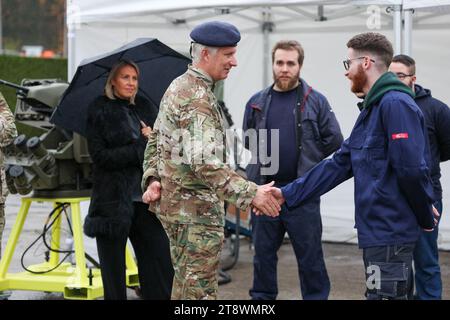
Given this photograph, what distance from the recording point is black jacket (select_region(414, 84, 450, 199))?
20.2 ft

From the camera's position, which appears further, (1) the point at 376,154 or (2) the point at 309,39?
(2) the point at 309,39

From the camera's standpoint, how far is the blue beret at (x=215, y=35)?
4466 millimetres

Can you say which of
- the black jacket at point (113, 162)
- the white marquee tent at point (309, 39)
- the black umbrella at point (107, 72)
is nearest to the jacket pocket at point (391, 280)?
the black jacket at point (113, 162)

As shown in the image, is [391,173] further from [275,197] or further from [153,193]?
[153,193]

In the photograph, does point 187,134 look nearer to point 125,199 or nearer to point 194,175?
point 194,175

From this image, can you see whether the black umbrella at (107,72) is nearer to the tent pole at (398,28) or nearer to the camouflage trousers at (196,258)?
the tent pole at (398,28)

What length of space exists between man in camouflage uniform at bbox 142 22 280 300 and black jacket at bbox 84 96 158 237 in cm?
126

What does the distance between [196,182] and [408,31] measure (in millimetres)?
2673

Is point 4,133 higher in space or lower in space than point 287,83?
lower

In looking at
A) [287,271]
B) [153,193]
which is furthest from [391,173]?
[287,271]

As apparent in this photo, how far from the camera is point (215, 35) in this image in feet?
14.7

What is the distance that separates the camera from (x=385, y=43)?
4.33 metres

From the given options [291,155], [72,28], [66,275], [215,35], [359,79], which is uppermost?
[72,28]

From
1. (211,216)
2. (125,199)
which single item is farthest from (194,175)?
(125,199)
